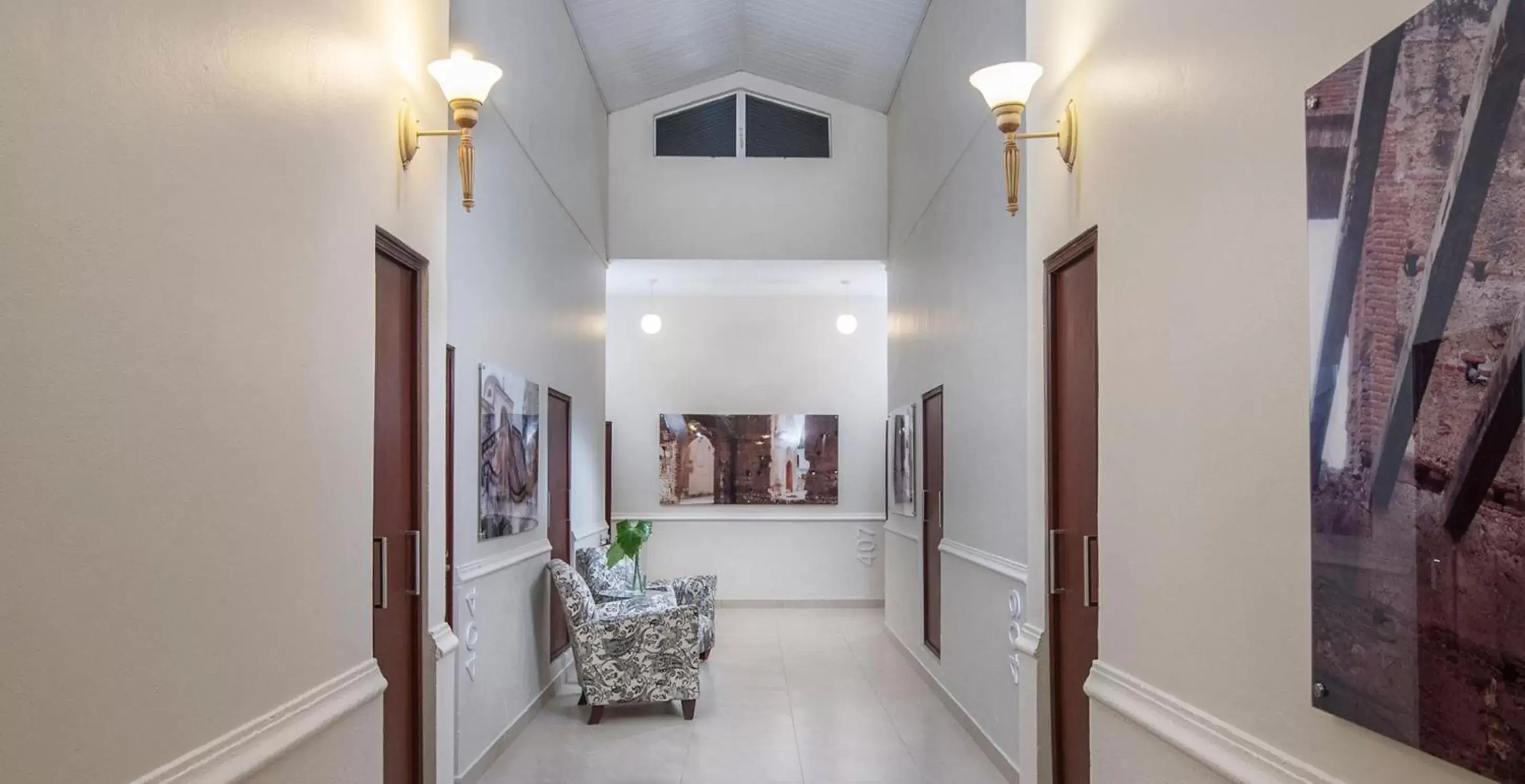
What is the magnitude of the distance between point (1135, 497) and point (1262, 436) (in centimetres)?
79

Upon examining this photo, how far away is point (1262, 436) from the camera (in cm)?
220

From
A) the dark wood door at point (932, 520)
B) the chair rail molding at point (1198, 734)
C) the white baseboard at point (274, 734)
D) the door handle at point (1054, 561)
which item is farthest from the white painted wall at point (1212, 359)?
the dark wood door at point (932, 520)

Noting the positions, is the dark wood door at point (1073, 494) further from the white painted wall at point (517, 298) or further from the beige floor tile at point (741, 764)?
the white painted wall at point (517, 298)

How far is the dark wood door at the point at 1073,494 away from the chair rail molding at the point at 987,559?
0.59 meters

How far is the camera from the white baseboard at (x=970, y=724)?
5.54 meters

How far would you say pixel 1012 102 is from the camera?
3.65m

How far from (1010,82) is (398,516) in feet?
8.25

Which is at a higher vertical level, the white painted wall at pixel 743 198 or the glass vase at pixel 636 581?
the white painted wall at pixel 743 198

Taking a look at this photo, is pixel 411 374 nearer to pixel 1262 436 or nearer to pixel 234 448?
pixel 234 448

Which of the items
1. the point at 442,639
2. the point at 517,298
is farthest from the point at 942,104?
the point at 442,639

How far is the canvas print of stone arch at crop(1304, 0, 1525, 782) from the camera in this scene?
4.84ft

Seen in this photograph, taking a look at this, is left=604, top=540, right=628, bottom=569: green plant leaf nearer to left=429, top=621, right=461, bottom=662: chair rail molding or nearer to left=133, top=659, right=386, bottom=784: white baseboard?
left=429, top=621, right=461, bottom=662: chair rail molding

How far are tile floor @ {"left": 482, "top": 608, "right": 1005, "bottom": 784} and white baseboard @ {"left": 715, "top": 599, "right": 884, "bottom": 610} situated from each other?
3.21 metres

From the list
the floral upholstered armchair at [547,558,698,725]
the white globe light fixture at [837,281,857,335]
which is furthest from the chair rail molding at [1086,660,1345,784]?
the white globe light fixture at [837,281,857,335]
